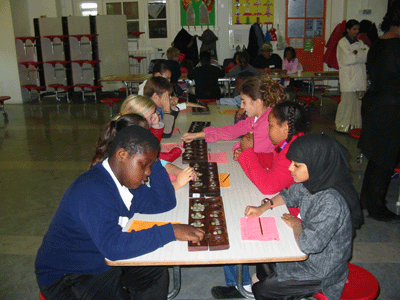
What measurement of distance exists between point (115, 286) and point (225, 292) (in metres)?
0.97

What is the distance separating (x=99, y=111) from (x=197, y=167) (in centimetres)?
652

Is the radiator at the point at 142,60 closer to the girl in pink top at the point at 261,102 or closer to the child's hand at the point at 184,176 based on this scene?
the girl in pink top at the point at 261,102

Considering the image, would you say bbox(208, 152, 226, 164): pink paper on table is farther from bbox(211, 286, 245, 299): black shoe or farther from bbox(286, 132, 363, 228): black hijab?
bbox(286, 132, 363, 228): black hijab

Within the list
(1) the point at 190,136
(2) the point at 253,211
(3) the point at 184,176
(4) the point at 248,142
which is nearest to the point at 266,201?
(2) the point at 253,211

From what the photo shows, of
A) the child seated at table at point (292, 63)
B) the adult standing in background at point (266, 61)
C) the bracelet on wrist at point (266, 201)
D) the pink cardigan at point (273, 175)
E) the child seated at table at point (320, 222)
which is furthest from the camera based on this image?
the adult standing in background at point (266, 61)

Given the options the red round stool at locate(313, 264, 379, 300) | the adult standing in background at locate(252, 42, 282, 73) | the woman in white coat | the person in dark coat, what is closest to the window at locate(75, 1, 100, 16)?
the adult standing in background at locate(252, 42, 282, 73)

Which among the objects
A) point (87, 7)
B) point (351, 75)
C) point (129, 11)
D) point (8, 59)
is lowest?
point (351, 75)

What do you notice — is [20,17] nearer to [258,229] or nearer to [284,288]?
[258,229]

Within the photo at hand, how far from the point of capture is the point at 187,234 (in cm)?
154

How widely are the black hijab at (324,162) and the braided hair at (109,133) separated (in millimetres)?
866

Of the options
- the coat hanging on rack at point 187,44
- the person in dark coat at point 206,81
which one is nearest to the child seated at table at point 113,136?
the person in dark coat at point 206,81

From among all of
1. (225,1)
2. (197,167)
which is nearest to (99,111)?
(225,1)

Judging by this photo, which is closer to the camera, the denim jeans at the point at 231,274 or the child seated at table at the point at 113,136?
the child seated at table at the point at 113,136

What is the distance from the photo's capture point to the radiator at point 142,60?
10570mm
